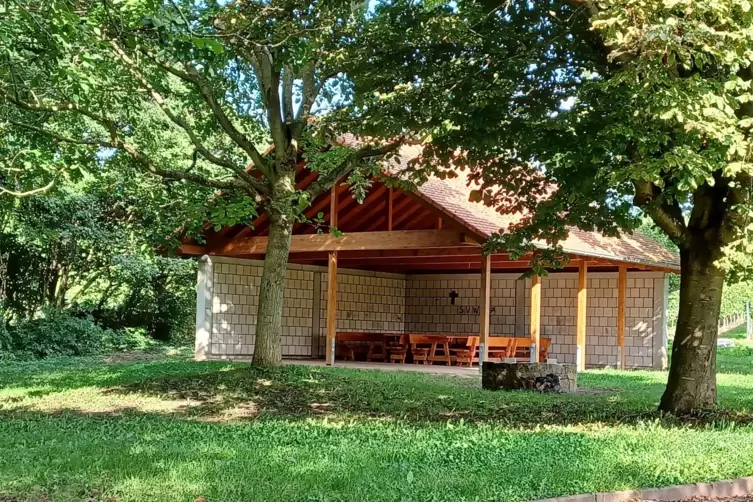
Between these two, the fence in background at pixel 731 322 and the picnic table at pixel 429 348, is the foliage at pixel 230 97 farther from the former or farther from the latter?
the fence in background at pixel 731 322

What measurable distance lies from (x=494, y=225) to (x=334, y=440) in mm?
10292

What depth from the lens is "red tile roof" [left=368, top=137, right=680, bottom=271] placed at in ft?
54.0

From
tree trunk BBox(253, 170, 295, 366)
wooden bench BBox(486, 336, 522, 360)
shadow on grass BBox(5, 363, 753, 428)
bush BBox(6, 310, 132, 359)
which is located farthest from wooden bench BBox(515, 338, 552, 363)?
bush BBox(6, 310, 132, 359)

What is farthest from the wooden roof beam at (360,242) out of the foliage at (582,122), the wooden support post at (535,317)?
the foliage at (582,122)

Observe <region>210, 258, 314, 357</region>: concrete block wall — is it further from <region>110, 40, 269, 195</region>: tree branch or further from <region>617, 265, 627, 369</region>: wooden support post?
<region>617, 265, 627, 369</region>: wooden support post

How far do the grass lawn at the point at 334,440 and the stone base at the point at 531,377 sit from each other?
1.28 feet

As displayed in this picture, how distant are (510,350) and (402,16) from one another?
38.6ft

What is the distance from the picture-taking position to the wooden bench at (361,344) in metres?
22.4

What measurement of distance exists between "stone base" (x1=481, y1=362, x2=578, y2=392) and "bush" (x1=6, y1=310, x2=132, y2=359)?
1328 centimetres

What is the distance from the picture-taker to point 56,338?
2252cm

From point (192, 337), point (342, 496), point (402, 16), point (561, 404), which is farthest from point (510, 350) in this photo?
point (342, 496)

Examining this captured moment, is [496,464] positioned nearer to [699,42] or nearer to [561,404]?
[699,42]

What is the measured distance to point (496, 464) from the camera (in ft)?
21.0

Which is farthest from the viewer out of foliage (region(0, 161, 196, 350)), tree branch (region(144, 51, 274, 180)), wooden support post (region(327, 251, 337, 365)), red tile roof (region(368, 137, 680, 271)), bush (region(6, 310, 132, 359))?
foliage (region(0, 161, 196, 350))
